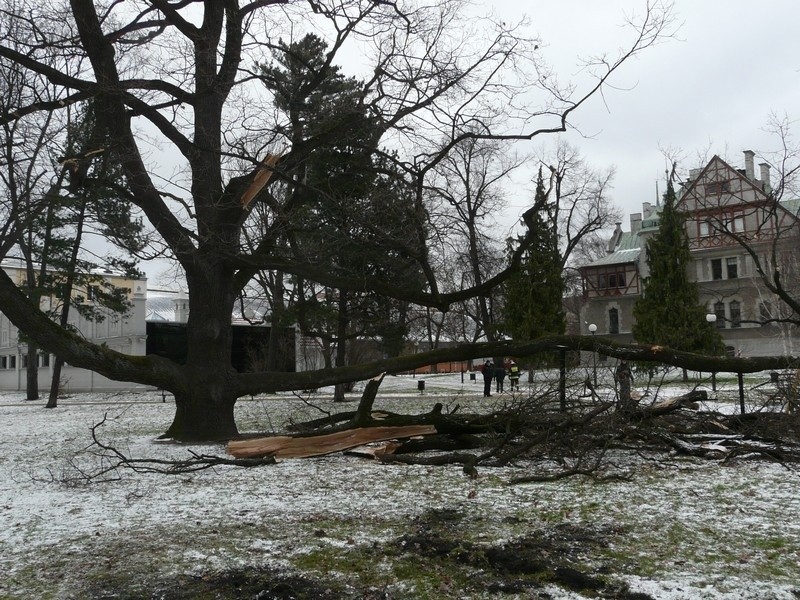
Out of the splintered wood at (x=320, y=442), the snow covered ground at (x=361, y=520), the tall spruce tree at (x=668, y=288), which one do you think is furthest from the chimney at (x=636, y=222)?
the snow covered ground at (x=361, y=520)

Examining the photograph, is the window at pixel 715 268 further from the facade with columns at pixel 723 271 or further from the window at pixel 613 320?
the window at pixel 613 320

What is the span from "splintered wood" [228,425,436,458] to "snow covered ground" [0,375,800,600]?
15.8 inches

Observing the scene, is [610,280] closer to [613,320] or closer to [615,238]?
[613,320]

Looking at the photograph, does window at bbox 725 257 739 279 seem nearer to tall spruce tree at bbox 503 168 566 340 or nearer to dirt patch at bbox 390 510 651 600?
tall spruce tree at bbox 503 168 566 340

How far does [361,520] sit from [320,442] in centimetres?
437

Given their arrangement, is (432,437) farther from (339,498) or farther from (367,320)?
(367,320)

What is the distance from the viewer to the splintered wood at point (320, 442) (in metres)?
10.3

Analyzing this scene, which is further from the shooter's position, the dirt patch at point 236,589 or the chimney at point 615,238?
the chimney at point 615,238

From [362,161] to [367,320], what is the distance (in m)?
9.89

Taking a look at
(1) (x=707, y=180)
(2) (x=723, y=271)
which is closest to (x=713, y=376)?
(1) (x=707, y=180)

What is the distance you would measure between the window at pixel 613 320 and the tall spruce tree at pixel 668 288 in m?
16.2

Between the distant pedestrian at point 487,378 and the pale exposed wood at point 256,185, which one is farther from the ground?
the pale exposed wood at point 256,185

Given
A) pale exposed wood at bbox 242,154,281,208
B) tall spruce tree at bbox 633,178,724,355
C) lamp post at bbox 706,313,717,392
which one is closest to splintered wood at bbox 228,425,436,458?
pale exposed wood at bbox 242,154,281,208

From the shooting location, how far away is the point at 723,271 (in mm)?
49375
